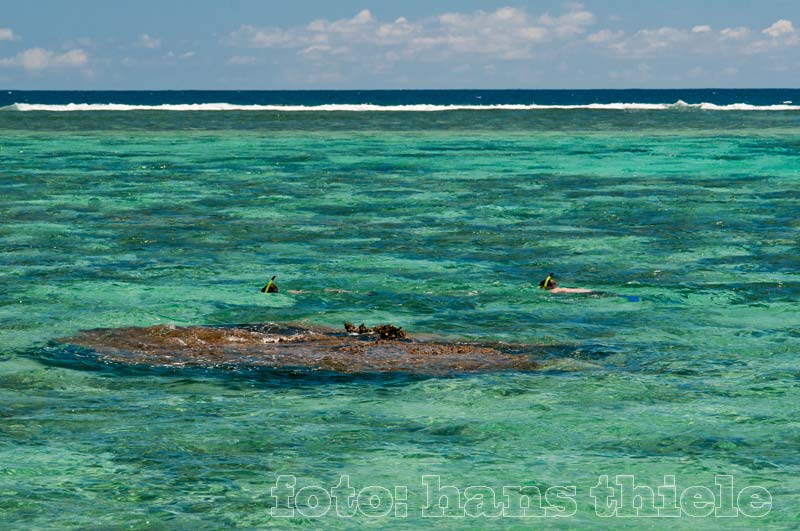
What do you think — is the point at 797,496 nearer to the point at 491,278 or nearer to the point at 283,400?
the point at 283,400

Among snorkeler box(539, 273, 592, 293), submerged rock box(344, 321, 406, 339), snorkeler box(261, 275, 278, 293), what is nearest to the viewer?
submerged rock box(344, 321, 406, 339)

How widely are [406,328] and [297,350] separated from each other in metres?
2.52

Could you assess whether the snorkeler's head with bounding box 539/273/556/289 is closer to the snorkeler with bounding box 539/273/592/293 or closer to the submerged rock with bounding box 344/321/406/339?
the snorkeler with bounding box 539/273/592/293

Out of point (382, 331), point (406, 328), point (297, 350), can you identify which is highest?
point (382, 331)

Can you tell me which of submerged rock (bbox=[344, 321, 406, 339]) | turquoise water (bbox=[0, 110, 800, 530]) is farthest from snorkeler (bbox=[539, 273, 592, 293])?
submerged rock (bbox=[344, 321, 406, 339])

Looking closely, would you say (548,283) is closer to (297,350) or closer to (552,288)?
(552,288)

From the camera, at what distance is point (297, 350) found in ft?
48.5

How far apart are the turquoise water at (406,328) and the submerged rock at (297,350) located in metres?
0.43

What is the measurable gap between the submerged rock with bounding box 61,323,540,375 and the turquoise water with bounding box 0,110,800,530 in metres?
0.43

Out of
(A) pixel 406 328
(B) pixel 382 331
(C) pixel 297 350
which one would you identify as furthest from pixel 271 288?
(C) pixel 297 350

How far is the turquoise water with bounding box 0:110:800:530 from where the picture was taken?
10703 millimetres

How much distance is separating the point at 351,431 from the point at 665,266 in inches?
478

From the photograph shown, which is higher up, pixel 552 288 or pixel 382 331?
pixel 382 331

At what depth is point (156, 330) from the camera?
1572 cm
